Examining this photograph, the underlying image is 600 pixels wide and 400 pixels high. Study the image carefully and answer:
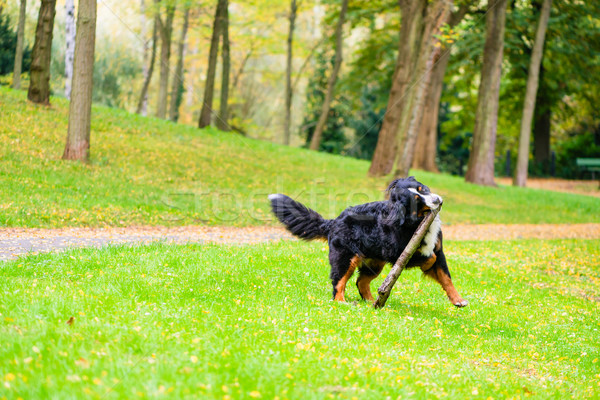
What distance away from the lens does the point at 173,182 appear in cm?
1797

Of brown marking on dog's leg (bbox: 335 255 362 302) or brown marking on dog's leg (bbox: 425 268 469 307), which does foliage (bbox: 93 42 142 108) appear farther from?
brown marking on dog's leg (bbox: 425 268 469 307)

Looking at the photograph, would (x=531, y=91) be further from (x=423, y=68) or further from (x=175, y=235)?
(x=175, y=235)

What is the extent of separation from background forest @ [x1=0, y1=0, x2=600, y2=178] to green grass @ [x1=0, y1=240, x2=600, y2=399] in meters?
15.2

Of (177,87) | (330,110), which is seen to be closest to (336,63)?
(330,110)

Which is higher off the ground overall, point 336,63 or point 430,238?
point 336,63

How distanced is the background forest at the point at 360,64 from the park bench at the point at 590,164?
2.16ft

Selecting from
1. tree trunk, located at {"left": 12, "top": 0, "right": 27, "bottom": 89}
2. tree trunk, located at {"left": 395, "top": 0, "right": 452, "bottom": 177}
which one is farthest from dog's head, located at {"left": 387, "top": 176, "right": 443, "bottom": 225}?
tree trunk, located at {"left": 12, "top": 0, "right": 27, "bottom": 89}

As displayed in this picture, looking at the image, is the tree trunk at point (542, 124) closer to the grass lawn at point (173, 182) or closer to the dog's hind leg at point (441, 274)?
the grass lawn at point (173, 182)

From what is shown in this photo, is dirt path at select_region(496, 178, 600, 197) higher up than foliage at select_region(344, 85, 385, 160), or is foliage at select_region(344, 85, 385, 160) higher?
foliage at select_region(344, 85, 385, 160)

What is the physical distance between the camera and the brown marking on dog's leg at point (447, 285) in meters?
7.02

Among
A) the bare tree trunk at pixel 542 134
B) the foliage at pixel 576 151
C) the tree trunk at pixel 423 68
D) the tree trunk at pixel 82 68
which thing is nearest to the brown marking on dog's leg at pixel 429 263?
the tree trunk at pixel 82 68

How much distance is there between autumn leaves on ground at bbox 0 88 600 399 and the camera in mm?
4309

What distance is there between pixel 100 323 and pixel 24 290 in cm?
146

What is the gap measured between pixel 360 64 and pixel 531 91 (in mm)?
10517
